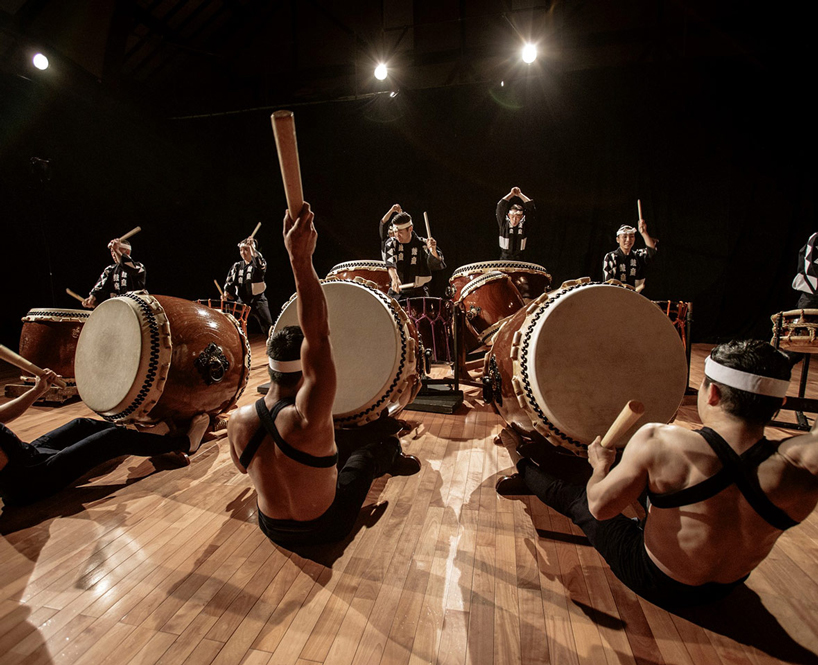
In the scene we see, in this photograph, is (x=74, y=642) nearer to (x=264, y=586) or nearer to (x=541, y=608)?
(x=264, y=586)

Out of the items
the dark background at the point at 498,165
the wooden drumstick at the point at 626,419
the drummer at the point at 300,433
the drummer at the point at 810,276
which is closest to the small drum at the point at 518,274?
the drummer at the point at 810,276

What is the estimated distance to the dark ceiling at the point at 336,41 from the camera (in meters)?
5.40

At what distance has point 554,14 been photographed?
5656 mm

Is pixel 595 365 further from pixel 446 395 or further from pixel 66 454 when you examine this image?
pixel 66 454

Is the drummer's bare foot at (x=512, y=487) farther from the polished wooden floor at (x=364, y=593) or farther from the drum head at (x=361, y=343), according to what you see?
the drum head at (x=361, y=343)

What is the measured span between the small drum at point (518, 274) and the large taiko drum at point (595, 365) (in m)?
2.18

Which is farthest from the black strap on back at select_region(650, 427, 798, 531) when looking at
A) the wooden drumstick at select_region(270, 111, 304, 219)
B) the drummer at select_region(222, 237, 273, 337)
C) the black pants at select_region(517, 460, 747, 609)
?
the drummer at select_region(222, 237, 273, 337)

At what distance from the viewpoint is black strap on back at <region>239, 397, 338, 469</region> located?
130 cm

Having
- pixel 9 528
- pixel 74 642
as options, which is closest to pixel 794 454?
pixel 74 642

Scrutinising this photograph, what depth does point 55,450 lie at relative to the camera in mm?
1997

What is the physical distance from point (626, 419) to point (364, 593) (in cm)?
93

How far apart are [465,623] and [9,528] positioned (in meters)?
1.82

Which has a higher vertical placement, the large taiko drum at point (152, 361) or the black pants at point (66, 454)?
the large taiko drum at point (152, 361)

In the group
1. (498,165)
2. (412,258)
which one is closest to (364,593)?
(412,258)
